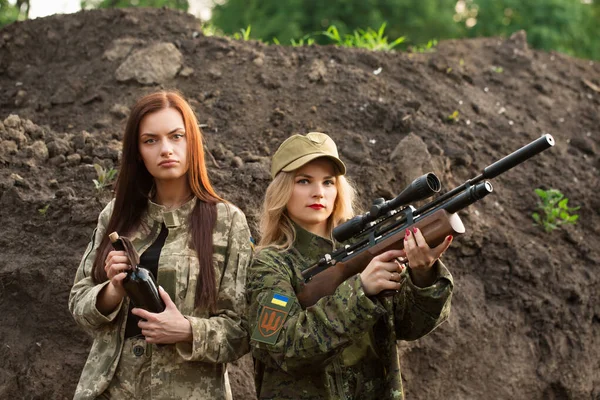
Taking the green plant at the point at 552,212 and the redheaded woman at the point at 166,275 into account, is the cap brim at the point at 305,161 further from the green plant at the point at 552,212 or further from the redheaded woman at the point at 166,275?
the green plant at the point at 552,212

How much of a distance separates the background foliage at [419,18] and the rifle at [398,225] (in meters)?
11.3

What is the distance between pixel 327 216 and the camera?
15.3 feet

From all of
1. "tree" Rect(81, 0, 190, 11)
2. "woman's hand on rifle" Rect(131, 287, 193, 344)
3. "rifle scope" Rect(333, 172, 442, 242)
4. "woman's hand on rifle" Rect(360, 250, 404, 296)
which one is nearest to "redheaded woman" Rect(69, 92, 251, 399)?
"woman's hand on rifle" Rect(131, 287, 193, 344)

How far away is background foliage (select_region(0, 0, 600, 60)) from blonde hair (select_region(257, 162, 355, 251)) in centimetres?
1082

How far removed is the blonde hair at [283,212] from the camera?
15.1 ft

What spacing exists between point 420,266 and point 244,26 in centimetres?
1442

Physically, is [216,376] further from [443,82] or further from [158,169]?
[443,82]

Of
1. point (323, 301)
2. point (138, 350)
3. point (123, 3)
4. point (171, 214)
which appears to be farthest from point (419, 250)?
point (123, 3)

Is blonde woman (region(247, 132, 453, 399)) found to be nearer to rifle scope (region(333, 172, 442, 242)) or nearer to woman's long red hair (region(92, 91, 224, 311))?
rifle scope (region(333, 172, 442, 242))

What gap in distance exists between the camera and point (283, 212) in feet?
15.4

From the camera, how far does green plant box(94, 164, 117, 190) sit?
6504mm

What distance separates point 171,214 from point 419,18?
46.7ft

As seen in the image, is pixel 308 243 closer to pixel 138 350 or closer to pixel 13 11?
pixel 138 350

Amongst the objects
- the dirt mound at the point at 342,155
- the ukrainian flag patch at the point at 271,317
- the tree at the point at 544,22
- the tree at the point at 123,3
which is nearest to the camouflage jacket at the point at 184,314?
the ukrainian flag patch at the point at 271,317
